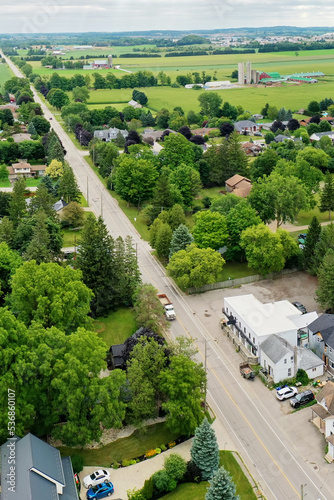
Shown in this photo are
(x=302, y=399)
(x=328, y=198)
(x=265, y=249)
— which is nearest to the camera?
(x=302, y=399)

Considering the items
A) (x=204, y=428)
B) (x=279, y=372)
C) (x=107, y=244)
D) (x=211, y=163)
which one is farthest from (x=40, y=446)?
(x=211, y=163)

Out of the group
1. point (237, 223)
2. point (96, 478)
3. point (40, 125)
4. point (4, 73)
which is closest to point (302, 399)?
point (96, 478)

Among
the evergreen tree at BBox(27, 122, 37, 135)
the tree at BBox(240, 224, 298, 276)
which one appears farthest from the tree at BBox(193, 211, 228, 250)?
the evergreen tree at BBox(27, 122, 37, 135)

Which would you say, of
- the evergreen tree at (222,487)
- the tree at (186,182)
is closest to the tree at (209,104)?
the tree at (186,182)

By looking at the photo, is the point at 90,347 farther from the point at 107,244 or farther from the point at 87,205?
the point at 87,205

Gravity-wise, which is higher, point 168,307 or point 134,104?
point 134,104

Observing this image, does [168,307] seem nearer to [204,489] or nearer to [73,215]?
[204,489]
